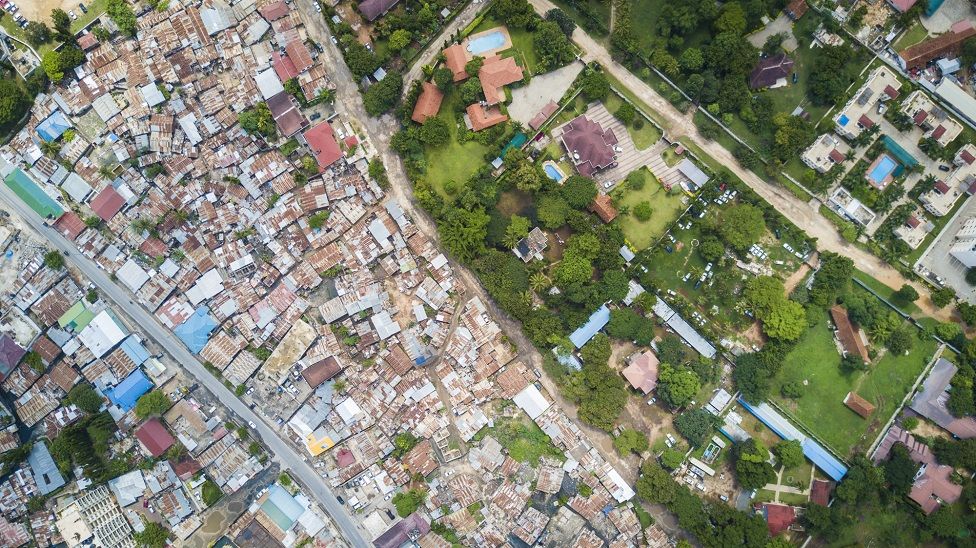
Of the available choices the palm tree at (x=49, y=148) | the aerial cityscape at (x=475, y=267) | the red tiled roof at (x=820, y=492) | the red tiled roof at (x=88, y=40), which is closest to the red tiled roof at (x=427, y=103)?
the aerial cityscape at (x=475, y=267)

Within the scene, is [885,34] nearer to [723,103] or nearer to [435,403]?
[723,103]

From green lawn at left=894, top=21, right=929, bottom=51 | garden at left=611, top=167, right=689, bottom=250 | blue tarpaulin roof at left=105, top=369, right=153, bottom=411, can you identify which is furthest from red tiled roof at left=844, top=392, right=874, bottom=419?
blue tarpaulin roof at left=105, top=369, right=153, bottom=411

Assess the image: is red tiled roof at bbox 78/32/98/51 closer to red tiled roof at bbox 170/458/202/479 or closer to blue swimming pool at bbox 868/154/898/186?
red tiled roof at bbox 170/458/202/479

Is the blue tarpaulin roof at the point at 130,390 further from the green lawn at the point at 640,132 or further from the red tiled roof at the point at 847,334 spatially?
the red tiled roof at the point at 847,334

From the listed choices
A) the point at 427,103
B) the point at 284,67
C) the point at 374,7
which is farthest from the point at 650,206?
the point at 284,67

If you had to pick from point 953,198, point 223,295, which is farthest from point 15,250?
point 953,198

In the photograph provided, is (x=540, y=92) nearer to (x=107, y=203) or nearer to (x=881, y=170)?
(x=881, y=170)
